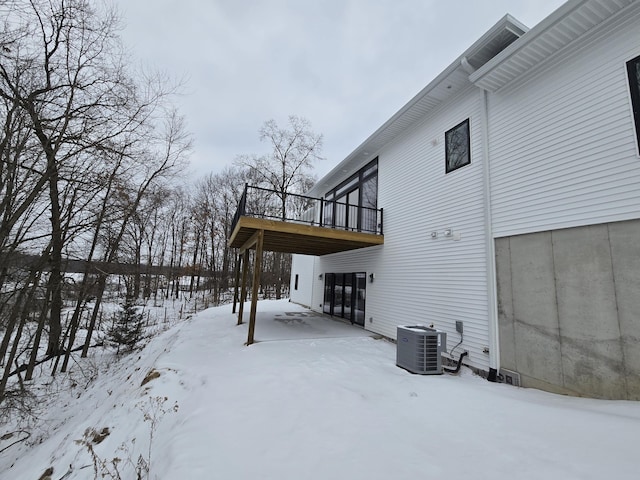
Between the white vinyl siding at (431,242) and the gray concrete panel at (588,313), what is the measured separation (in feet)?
3.94

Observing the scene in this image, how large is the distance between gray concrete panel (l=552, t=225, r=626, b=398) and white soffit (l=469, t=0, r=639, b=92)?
277 centimetres

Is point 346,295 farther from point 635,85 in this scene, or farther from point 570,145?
point 635,85

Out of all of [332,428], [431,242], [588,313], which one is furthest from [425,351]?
[431,242]

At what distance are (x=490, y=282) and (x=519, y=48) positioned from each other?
368cm

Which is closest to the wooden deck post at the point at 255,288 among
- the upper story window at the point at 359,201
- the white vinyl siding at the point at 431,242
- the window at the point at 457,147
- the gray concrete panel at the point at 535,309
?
the upper story window at the point at 359,201

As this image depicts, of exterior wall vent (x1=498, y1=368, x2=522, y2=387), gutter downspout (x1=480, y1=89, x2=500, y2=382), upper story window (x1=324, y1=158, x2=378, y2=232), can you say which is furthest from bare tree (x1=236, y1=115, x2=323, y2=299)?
exterior wall vent (x1=498, y1=368, x2=522, y2=387)

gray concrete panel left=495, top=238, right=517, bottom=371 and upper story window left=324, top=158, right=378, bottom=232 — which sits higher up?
upper story window left=324, top=158, right=378, bottom=232

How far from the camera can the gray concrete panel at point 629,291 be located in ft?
10.2

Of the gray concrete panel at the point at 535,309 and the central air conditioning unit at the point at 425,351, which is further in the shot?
the central air conditioning unit at the point at 425,351

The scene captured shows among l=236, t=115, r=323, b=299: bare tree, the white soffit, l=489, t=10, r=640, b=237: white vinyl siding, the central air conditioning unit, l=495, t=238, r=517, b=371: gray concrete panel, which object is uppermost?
l=236, t=115, r=323, b=299: bare tree

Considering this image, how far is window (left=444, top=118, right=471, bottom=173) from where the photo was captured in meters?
5.74

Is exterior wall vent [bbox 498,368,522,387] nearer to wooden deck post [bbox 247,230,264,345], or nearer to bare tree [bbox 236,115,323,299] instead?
wooden deck post [bbox 247,230,264,345]

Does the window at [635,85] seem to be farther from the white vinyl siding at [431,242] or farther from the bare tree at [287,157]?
the bare tree at [287,157]

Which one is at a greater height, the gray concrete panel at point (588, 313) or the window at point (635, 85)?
the window at point (635, 85)
